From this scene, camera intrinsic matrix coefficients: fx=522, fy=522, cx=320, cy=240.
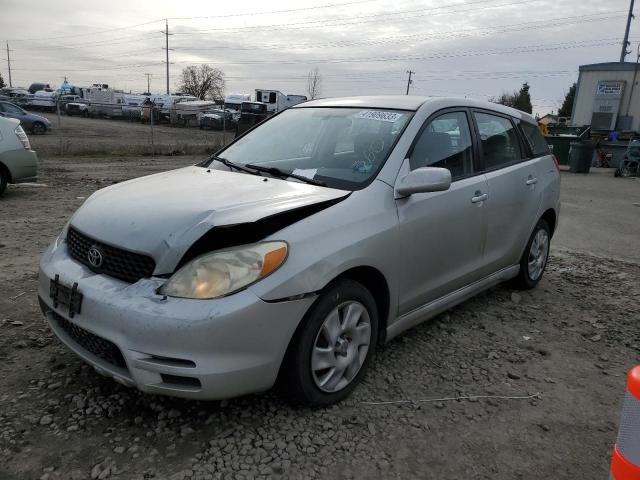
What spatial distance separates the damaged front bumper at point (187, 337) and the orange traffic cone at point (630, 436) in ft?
4.63

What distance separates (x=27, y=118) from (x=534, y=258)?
79.9 ft

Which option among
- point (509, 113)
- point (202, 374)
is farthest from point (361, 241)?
point (509, 113)

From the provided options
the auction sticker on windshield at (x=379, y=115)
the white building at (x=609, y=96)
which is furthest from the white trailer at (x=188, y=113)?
the auction sticker on windshield at (x=379, y=115)

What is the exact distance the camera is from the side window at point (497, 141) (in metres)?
4.11

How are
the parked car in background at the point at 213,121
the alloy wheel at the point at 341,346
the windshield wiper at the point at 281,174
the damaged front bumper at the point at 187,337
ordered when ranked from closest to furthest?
the damaged front bumper at the point at 187,337, the alloy wheel at the point at 341,346, the windshield wiper at the point at 281,174, the parked car in background at the point at 213,121

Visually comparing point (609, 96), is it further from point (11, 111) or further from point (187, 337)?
point (11, 111)

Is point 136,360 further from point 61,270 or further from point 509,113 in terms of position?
point 509,113

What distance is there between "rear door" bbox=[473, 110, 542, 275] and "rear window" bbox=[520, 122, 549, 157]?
15 cm

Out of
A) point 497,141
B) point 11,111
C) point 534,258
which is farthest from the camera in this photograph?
point 11,111

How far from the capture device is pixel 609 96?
20969mm

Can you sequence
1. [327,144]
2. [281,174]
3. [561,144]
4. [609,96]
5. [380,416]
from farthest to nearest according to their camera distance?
[609,96] → [561,144] → [327,144] → [281,174] → [380,416]

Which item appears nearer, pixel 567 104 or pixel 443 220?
pixel 443 220

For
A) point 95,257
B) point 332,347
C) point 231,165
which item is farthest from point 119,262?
point 231,165

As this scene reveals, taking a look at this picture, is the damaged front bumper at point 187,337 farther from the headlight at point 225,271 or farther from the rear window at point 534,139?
the rear window at point 534,139
